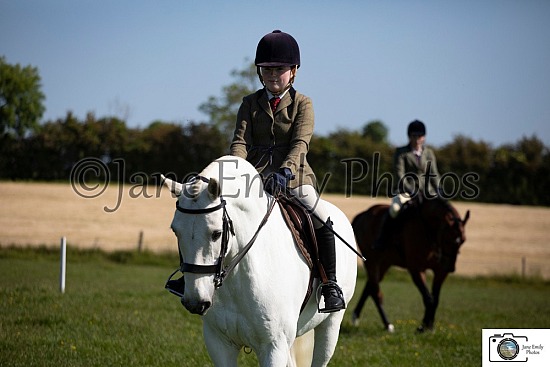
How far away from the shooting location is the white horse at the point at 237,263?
14.0 ft

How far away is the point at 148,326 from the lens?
384 inches

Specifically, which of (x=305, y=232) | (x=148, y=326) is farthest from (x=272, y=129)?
(x=148, y=326)

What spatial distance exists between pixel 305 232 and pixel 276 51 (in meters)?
1.45

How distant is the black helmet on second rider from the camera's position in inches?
213

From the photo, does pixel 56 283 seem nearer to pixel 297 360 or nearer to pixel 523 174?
pixel 297 360

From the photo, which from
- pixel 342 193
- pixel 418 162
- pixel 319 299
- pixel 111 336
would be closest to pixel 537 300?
pixel 418 162

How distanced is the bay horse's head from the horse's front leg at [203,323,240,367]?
780cm

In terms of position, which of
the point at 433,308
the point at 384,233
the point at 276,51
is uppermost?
the point at 276,51

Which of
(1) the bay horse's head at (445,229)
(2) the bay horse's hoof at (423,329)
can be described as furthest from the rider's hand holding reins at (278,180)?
(1) the bay horse's head at (445,229)

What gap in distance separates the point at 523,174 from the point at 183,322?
30.9 metres

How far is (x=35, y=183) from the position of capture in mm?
30859

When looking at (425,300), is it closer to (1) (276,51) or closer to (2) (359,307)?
(2) (359,307)

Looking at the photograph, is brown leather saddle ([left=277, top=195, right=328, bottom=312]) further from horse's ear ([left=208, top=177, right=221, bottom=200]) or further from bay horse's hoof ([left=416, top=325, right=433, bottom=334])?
bay horse's hoof ([left=416, top=325, right=433, bottom=334])

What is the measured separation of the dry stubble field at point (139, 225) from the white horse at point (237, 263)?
19.4m
